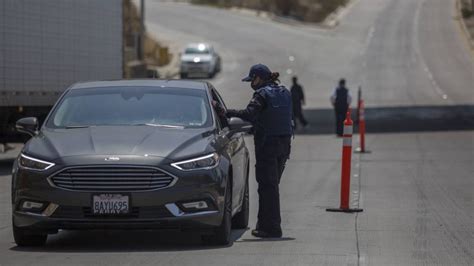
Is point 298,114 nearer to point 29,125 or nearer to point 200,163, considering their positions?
point 29,125

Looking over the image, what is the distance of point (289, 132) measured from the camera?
12.1 m

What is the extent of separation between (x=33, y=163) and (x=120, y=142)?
850mm

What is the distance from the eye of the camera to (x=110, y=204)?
1035 cm

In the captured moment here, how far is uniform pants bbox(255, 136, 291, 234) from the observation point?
1194cm

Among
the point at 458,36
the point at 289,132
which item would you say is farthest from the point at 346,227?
the point at 458,36

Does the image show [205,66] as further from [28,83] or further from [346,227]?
[346,227]

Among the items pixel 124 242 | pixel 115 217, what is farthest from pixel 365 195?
pixel 115 217

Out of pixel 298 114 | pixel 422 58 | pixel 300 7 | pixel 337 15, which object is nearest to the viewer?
pixel 298 114

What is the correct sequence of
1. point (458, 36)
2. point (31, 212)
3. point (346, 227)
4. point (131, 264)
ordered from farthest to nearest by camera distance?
point (458, 36)
point (346, 227)
point (31, 212)
point (131, 264)

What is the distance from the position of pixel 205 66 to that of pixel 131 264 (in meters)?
50.6

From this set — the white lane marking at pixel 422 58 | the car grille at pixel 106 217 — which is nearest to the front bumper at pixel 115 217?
the car grille at pixel 106 217

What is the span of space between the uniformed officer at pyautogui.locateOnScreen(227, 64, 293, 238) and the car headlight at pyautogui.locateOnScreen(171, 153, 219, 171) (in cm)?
116

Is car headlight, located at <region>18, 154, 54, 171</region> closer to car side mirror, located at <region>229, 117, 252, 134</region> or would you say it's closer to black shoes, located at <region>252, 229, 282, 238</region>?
car side mirror, located at <region>229, 117, 252, 134</region>

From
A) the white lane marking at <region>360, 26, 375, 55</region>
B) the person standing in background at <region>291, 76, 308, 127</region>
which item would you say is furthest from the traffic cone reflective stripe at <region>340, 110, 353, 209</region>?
the white lane marking at <region>360, 26, 375, 55</region>
